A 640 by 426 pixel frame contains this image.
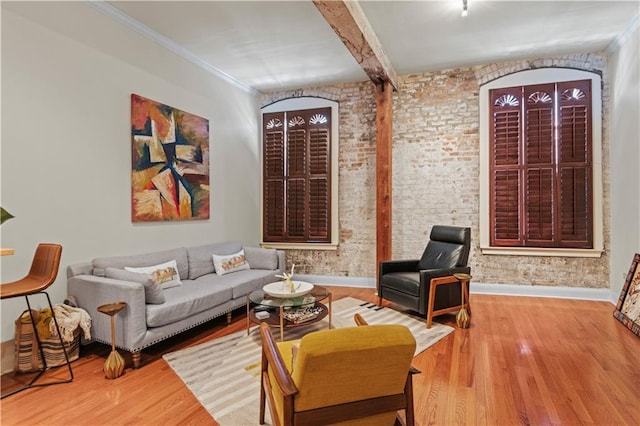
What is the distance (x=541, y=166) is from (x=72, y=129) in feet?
18.3

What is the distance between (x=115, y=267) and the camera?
336 cm

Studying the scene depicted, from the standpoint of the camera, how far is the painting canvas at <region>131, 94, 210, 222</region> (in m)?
3.85

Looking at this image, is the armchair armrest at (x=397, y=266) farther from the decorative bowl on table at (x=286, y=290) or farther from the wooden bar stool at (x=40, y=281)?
the wooden bar stool at (x=40, y=281)

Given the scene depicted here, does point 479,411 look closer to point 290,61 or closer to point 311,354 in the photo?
point 311,354

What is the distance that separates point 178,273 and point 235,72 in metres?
3.07

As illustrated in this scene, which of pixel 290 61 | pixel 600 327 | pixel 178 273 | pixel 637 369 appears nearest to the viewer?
pixel 637 369

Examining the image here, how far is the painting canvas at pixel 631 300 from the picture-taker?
12.0 feet

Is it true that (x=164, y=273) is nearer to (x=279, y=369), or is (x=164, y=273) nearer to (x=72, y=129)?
(x=72, y=129)

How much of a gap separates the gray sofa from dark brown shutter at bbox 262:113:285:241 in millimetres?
1778

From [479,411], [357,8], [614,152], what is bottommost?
[479,411]

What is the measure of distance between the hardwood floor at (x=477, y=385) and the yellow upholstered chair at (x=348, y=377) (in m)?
0.87

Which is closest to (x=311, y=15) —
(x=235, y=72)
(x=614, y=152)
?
(x=235, y=72)

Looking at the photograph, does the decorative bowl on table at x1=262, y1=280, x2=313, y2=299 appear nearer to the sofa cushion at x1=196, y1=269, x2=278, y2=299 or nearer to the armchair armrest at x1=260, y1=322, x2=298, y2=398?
the sofa cushion at x1=196, y1=269, x2=278, y2=299

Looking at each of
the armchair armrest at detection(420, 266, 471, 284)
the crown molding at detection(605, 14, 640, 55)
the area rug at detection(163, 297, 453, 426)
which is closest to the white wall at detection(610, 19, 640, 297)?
the crown molding at detection(605, 14, 640, 55)
